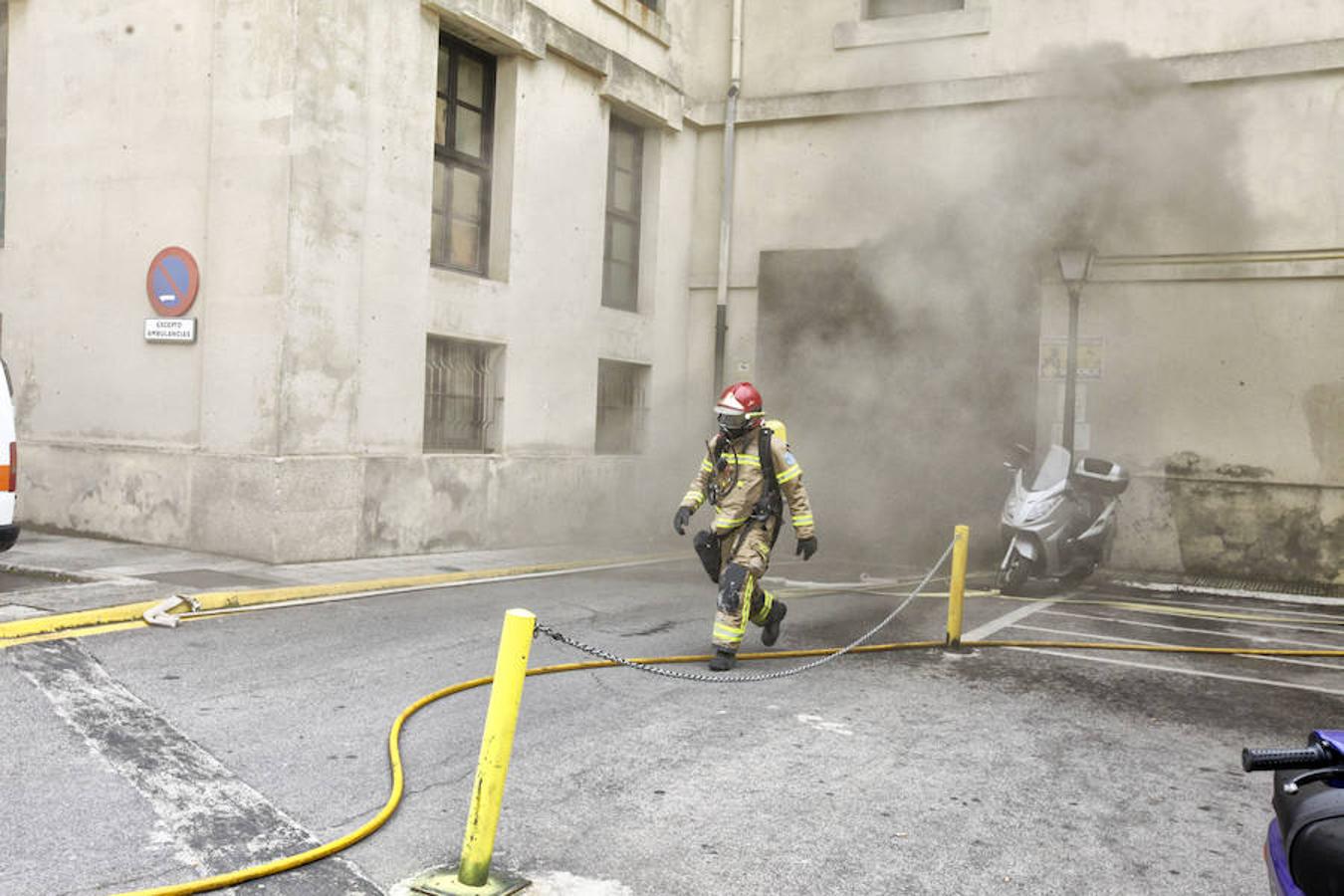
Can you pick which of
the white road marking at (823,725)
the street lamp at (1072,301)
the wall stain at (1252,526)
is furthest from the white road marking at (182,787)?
the wall stain at (1252,526)

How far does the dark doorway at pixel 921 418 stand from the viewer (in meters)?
12.3

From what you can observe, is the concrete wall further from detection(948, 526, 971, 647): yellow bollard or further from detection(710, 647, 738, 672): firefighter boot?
detection(948, 526, 971, 647): yellow bollard

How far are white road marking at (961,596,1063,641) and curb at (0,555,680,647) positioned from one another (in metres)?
3.85

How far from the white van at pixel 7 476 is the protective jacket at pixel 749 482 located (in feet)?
14.1

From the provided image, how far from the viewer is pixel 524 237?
37.8ft

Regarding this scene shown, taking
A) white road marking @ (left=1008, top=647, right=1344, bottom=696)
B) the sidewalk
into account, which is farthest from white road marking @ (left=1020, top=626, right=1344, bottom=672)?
the sidewalk

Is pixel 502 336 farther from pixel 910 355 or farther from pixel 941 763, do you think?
pixel 941 763

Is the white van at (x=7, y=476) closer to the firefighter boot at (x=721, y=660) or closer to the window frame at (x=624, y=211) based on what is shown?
the firefighter boot at (x=721, y=660)

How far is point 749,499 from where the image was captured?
6.15 m

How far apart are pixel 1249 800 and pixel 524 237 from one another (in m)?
9.07

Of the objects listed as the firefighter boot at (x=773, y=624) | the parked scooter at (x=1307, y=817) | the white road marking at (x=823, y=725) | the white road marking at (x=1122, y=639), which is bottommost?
the white road marking at (x=1122, y=639)

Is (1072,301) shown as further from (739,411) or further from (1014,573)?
(739,411)

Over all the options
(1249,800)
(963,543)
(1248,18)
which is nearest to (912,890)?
(1249,800)

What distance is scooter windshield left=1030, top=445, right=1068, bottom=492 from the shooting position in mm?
9672
